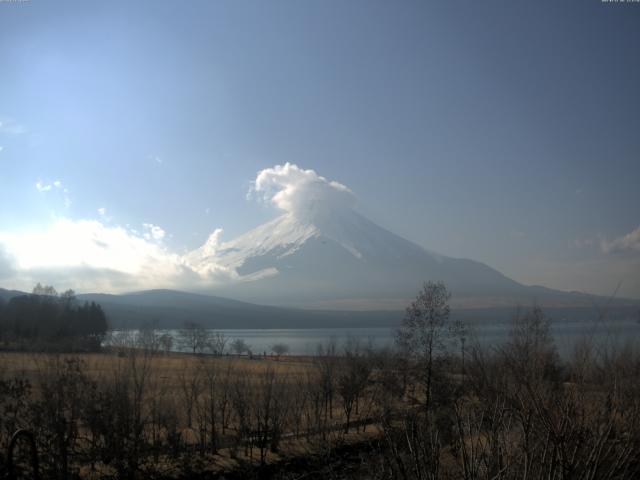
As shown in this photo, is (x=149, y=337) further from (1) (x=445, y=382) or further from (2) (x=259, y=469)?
(1) (x=445, y=382)

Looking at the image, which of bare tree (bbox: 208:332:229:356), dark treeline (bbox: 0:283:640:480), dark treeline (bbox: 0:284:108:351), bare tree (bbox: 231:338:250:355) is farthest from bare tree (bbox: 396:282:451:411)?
bare tree (bbox: 231:338:250:355)

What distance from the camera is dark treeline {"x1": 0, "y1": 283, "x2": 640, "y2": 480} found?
6078 mm

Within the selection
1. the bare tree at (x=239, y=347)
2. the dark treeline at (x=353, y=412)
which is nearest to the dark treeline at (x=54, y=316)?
the bare tree at (x=239, y=347)

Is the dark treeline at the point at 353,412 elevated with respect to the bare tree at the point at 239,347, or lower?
elevated

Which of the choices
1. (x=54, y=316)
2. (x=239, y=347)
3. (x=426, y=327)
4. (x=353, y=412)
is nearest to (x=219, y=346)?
(x=353, y=412)

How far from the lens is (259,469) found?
19.7 metres

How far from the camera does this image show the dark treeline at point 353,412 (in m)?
6.08

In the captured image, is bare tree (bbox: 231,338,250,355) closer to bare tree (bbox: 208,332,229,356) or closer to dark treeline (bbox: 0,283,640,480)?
bare tree (bbox: 208,332,229,356)

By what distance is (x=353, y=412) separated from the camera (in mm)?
32562

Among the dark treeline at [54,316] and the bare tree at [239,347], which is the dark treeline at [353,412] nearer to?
the dark treeline at [54,316]

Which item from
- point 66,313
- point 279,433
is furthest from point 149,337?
point 66,313

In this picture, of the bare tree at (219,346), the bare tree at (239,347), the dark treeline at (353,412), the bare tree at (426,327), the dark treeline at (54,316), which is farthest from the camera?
the bare tree at (239,347)

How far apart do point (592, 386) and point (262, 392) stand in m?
15.1

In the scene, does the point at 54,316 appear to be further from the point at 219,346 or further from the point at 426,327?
the point at 426,327
